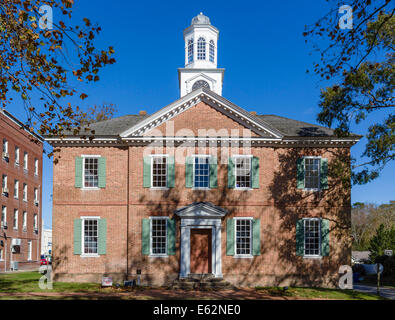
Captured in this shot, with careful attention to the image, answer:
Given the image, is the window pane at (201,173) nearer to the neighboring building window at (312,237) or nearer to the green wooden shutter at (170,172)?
the green wooden shutter at (170,172)

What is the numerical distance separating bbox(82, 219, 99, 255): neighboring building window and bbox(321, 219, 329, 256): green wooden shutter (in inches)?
484

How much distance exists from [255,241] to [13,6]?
55.4 feet

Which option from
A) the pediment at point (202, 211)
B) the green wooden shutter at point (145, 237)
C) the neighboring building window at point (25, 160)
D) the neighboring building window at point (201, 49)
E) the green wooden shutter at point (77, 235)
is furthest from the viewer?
the neighboring building window at point (25, 160)

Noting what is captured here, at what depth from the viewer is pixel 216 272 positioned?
2264cm

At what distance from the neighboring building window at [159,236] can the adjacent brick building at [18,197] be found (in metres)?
A: 16.1

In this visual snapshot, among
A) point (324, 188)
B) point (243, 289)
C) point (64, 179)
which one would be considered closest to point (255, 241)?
point (243, 289)

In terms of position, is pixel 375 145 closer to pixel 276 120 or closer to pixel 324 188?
pixel 324 188

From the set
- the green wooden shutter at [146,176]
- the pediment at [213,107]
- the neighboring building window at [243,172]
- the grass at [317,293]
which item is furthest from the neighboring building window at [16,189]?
the grass at [317,293]

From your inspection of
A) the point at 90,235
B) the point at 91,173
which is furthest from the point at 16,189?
the point at 90,235

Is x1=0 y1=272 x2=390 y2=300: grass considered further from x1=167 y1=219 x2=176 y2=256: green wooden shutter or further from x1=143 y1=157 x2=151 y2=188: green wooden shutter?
x1=143 y1=157 x2=151 y2=188: green wooden shutter

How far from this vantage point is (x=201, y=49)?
105ft

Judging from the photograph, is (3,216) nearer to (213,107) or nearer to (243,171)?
(213,107)

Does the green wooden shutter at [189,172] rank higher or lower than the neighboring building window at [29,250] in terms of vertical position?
higher

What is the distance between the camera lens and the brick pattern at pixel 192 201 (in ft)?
75.5
